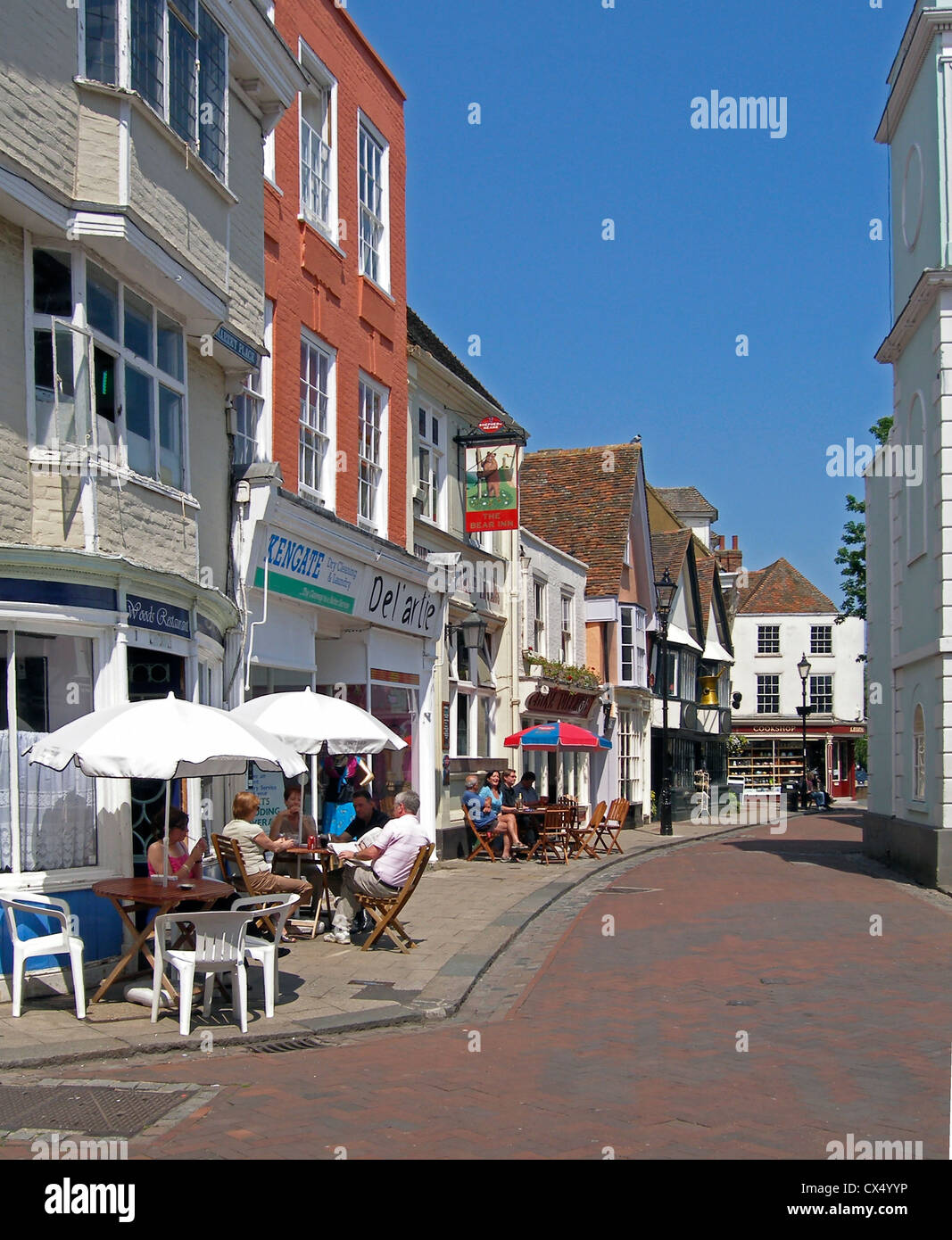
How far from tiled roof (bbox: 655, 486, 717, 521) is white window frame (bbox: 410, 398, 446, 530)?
44.5 metres

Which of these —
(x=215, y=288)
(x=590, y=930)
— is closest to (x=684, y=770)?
(x=590, y=930)

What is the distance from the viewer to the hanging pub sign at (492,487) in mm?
22016

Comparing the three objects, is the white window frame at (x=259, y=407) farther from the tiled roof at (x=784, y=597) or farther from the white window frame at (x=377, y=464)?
the tiled roof at (x=784, y=597)

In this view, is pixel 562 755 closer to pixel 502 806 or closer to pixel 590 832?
pixel 590 832

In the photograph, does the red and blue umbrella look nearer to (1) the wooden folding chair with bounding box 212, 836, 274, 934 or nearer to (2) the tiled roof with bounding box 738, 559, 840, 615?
(1) the wooden folding chair with bounding box 212, 836, 274, 934

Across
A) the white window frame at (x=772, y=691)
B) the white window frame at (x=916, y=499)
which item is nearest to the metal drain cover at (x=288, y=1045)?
the white window frame at (x=916, y=499)

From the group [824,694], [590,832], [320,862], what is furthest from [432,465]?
[824,694]

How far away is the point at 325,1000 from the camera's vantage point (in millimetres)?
9477

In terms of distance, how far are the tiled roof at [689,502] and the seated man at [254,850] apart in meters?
55.6

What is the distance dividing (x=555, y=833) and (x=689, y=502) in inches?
1819

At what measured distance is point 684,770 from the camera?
147ft

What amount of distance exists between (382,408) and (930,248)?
28.3ft

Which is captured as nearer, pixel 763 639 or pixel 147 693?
Answer: pixel 147 693
